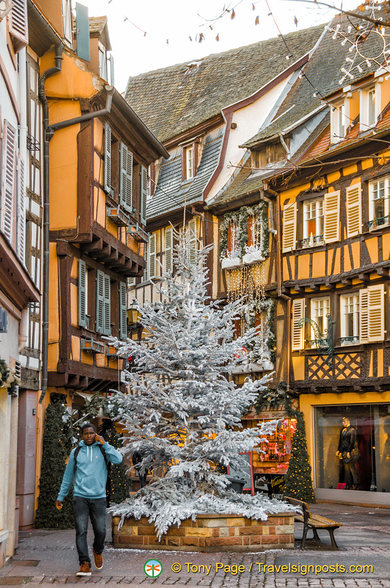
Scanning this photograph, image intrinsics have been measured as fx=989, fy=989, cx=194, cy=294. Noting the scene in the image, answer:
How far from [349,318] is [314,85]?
893 centimetres

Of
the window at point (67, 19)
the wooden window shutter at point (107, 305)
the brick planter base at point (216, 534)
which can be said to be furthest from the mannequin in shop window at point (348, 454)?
the brick planter base at point (216, 534)

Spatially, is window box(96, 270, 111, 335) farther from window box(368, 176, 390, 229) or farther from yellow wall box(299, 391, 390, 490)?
window box(368, 176, 390, 229)

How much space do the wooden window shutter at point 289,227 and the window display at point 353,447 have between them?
455cm

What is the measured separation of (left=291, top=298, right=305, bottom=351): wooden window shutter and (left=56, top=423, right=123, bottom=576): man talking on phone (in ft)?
52.2

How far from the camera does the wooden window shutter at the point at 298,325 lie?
87.6ft

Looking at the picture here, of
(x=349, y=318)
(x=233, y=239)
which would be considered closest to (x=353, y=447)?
(x=349, y=318)

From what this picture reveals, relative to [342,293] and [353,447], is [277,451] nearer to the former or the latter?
[353,447]

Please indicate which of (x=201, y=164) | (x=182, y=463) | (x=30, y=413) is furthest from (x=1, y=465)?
(x=201, y=164)

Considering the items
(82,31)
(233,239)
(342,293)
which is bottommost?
(342,293)

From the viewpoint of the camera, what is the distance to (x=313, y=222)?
26703 mm

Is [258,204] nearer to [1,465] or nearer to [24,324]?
[24,324]

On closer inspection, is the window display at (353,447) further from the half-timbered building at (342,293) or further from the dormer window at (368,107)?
the dormer window at (368,107)

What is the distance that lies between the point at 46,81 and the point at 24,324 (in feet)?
24.8

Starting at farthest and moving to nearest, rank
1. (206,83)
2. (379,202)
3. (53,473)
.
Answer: (206,83), (379,202), (53,473)
